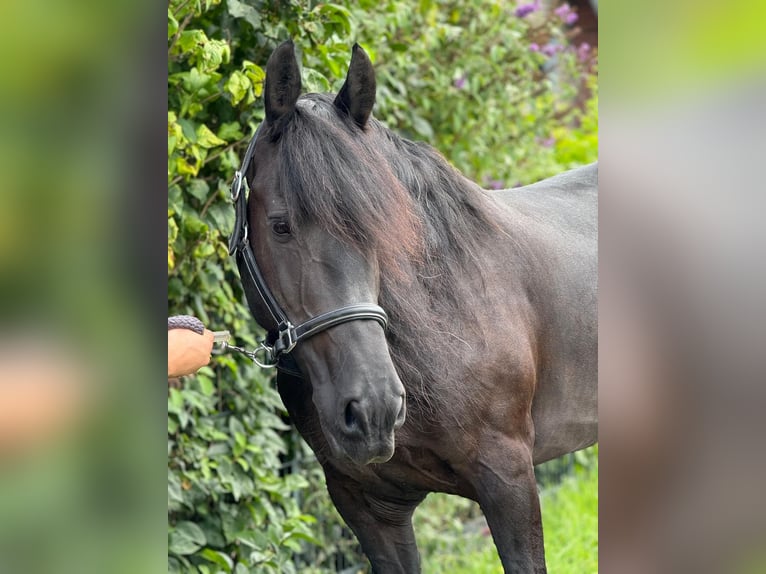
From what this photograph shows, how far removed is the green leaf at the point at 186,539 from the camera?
3273mm

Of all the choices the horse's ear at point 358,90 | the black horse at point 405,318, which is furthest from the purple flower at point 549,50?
the horse's ear at point 358,90

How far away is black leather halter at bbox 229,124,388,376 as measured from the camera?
6.68 ft

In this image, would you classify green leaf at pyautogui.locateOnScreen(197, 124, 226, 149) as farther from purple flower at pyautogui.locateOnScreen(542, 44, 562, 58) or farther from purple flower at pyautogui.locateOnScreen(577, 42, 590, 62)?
purple flower at pyautogui.locateOnScreen(577, 42, 590, 62)

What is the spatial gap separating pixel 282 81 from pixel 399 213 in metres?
0.45

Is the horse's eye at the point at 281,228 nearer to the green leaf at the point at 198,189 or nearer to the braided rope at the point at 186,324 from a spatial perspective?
the braided rope at the point at 186,324

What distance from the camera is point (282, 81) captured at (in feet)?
7.28

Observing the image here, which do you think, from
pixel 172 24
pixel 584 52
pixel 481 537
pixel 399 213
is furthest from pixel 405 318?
pixel 584 52

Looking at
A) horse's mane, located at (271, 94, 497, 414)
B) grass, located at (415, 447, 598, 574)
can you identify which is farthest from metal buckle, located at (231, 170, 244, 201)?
grass, located at (415, 447, 598, 574)

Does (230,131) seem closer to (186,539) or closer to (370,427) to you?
(186,539)
